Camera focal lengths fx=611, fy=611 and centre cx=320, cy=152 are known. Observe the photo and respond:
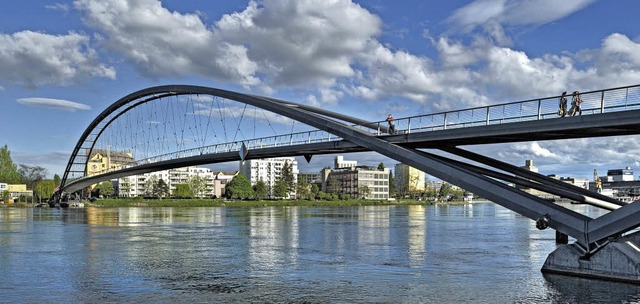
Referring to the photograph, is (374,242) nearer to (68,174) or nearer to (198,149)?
(198,149)

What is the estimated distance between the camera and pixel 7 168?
143 m

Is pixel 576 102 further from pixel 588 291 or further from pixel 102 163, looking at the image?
pixel 102 163

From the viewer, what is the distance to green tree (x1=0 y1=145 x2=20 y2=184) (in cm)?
14012

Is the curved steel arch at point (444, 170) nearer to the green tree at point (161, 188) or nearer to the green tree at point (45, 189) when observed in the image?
the green tree at point (45, 189)

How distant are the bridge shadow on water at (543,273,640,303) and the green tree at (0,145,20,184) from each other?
14410 centimetres

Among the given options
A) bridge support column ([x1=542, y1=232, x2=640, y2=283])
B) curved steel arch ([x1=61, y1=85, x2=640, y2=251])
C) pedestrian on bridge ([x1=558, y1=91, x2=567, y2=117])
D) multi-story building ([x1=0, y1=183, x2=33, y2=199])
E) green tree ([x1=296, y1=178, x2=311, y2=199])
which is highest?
pedestrian on bridge ([x1=558, y1=91, x2=567, y2=117])

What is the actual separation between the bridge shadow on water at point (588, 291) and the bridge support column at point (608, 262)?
12.2 inches

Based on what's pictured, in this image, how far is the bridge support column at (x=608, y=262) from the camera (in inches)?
728

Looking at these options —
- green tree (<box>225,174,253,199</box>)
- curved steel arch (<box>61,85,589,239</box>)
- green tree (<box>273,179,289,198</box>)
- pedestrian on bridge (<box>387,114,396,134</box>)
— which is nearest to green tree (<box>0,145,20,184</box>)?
green tree (<box>225,174,253,199</box>)

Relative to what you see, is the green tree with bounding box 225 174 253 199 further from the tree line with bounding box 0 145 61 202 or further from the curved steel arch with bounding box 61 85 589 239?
the curved steel arch with bounding box 61 85 589 239

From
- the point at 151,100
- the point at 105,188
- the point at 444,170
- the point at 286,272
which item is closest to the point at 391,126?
the point at 444,170

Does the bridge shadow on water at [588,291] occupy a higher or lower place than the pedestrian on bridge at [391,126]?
lower

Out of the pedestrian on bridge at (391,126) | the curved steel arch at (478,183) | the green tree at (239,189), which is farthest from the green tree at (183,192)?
the pedestrian on bridge at (391,126)

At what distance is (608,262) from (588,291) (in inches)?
92.0
